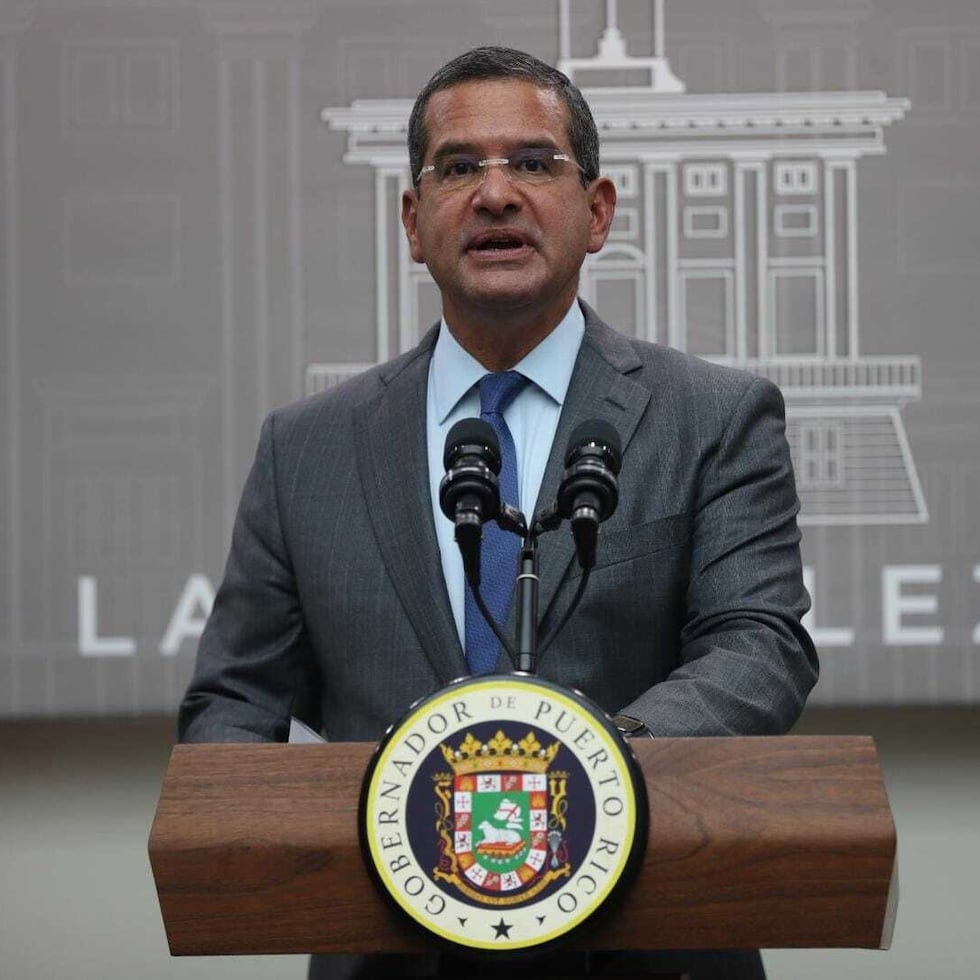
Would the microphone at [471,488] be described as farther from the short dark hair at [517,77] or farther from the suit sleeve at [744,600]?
the short dark hair at [517,77]

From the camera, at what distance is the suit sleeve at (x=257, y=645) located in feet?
6.85

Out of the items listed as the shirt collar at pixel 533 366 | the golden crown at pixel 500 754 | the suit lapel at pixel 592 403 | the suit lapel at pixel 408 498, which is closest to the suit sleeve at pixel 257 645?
the suit lapel at pixel 408 498

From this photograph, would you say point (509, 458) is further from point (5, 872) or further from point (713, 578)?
point (5, 872)

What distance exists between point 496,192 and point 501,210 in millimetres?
24

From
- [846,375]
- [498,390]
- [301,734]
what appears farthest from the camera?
[846,375]

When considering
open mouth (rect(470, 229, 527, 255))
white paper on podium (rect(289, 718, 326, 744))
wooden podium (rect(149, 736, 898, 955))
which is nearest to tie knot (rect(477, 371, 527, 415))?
open mouth (rect(470, 229, 527, 255))

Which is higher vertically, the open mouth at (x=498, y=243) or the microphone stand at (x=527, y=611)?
the open mouth at (x=498, y=243)

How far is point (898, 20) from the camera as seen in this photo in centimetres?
366

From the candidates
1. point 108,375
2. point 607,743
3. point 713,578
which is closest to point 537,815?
point 607,743

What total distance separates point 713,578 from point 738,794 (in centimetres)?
61

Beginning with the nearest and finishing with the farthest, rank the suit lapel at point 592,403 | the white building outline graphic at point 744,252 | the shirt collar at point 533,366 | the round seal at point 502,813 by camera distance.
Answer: the round seal at point 502,813 → the suit lapel at point 592,403 → the shirt collar at point 533,366 → the white building outline graphic at point 744,252

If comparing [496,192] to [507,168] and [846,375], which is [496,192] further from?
[846,375]

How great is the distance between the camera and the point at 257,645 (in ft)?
7.03

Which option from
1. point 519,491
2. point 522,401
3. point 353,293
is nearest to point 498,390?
point 522,401
